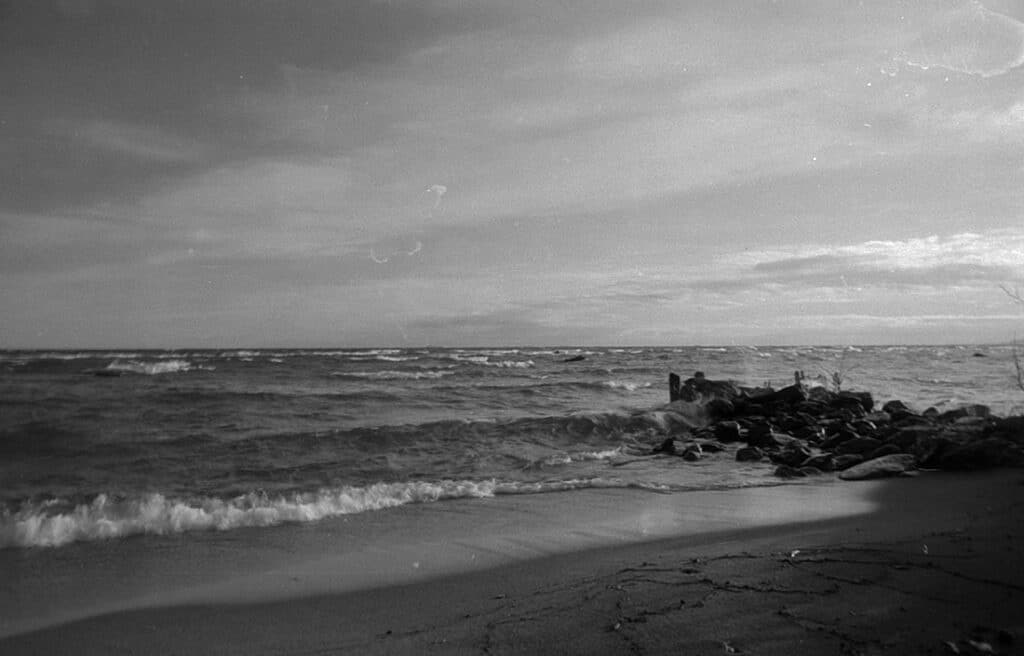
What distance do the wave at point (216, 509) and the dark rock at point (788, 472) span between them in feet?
6.30

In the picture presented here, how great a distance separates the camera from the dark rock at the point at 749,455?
11297mm

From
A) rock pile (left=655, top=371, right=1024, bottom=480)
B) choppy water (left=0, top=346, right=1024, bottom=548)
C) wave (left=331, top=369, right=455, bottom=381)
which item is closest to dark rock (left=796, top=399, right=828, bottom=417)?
rock pile (left=655, top=371, right=1024, bottom=480)

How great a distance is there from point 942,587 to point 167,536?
6707 millimetres

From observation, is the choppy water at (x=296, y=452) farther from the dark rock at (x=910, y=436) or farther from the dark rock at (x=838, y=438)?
the dark rock at (x=910, y=436)

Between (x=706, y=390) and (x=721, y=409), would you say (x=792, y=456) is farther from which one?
(x=706, y=390)

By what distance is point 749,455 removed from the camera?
451 inches

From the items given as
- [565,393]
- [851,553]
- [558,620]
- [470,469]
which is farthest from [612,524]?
[565,393]

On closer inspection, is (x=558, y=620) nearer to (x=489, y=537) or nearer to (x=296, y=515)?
(x=489, y=537)

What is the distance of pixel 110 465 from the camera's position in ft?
35.1

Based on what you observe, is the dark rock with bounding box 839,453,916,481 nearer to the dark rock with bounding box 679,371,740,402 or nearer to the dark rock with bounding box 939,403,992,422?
the dark rock with bounding box 939,403,992,422

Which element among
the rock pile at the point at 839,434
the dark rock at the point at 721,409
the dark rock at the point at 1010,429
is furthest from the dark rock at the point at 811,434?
the dark rock at the point at 1010,429

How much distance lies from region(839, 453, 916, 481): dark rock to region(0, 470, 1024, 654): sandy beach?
317 centimetres

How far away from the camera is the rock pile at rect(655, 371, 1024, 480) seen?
30.9 feet

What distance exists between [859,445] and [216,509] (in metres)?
9.57
